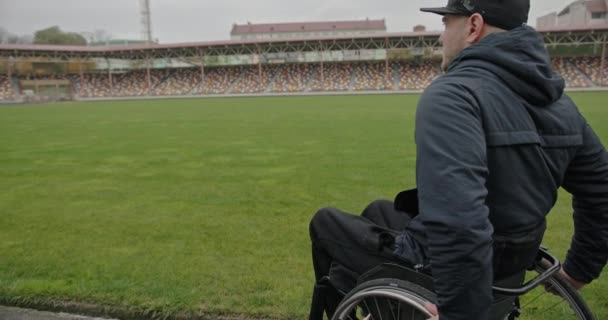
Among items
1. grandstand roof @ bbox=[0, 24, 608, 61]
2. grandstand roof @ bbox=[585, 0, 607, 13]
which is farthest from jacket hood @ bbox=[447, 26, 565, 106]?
grandstand roof @ bbox=[585, 0, 607, 13]

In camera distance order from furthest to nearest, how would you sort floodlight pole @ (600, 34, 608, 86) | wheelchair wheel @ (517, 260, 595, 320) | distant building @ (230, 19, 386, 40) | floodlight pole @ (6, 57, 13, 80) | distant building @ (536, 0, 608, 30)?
distant building @ (230, 19, 386, 40) → floodlight pole @ (6, 57, 13, 80) → distant building @ (536, 0, 608, 30) → floodlight pole @ (600, 34, 608, 86) → wheelchair wheel @ (517, 260, 595, 320)

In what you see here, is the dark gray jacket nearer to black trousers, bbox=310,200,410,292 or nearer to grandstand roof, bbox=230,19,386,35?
black trousers, bbox=310,200,410,292

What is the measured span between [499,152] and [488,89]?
212 millimetres

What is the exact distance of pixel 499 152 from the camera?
5.07 feet

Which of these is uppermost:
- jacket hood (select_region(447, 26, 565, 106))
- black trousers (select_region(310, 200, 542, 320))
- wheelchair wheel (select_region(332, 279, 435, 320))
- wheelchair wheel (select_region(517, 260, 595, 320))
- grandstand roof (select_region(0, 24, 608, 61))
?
grandstand roof (select_region(0, 24, 608, 61))

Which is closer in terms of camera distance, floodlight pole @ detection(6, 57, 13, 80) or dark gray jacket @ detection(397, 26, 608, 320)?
dark gray jacket @ detection(397, 26, 608, 320)

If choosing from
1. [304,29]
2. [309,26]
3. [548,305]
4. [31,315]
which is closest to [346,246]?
[548,305]

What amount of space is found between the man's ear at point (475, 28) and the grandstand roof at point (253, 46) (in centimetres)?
4675

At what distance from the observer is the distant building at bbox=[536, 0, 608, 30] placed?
45.7 m

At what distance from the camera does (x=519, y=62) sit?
155 centimetres

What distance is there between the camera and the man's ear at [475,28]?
1.65 m

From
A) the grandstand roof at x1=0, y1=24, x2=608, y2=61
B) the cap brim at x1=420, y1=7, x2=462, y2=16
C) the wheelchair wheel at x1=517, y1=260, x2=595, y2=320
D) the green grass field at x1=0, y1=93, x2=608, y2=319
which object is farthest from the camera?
the grandstand roof at x1=0, y1=24, x2=608, y2=61

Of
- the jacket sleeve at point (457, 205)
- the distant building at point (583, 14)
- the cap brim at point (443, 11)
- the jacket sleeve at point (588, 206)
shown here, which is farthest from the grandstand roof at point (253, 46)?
the jacket sleeve at point (457, 205)

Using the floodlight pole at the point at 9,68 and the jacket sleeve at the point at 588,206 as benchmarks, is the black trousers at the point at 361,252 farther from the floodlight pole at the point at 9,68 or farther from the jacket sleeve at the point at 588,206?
the floodlight pole at the point at 9,68
